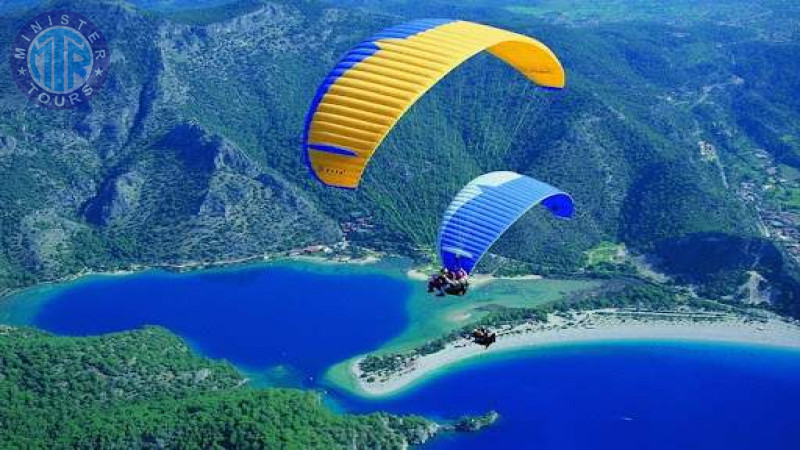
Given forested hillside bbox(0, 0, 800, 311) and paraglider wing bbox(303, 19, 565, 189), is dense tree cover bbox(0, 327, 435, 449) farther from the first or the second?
forested hillside bbox(0, 0, 800, 311)

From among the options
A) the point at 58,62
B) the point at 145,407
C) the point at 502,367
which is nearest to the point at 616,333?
the point at 502,367

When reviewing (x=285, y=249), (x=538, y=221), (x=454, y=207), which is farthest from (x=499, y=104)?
(x=454, y=207)

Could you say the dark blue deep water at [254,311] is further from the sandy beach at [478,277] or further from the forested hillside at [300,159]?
the forested hillside at [300,159]

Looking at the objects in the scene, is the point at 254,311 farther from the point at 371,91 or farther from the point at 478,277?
the point at 371,91

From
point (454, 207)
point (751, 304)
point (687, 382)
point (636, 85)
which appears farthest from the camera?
point (636, 85)

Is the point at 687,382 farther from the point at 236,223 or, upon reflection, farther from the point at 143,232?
the point at 143,232

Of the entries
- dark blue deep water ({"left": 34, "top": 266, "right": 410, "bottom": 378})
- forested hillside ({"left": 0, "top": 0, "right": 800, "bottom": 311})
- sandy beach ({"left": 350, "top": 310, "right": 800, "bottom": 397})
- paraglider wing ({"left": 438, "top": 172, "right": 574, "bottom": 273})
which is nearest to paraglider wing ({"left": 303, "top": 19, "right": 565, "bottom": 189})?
paraglider wing ({"left": 438, "top": 172, "right": 574, "bottom": 273})

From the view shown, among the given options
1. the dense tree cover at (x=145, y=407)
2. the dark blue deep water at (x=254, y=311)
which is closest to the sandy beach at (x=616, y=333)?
the dark blue deep water at (x=254, y=311)
